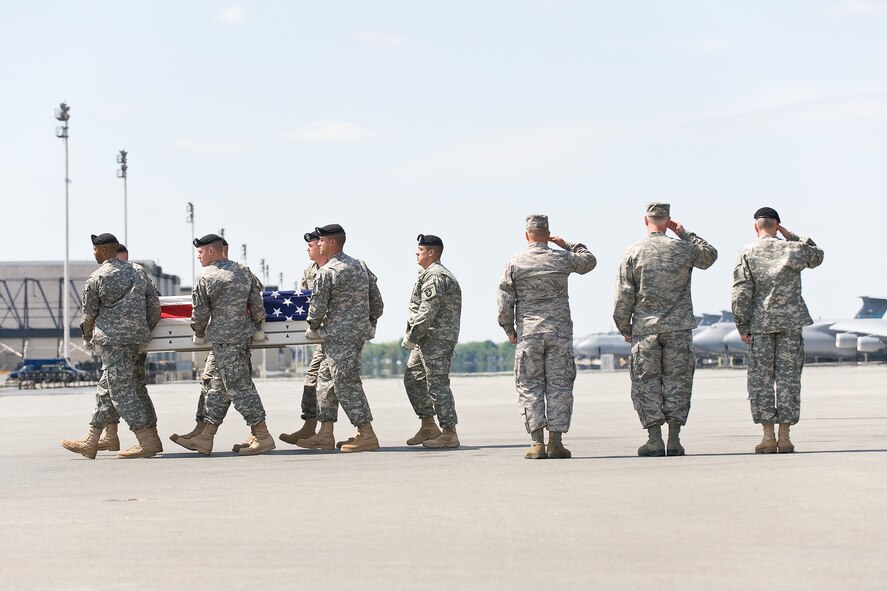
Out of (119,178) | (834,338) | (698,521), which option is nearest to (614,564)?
(698,521)

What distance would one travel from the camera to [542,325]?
11695 millimetres

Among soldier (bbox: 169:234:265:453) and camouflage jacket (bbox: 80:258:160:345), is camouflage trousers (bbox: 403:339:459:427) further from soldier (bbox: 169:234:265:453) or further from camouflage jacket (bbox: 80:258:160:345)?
camouflage jacket (bbox: 80:258:160:345)

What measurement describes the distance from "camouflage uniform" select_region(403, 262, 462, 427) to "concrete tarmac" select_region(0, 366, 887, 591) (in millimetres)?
567

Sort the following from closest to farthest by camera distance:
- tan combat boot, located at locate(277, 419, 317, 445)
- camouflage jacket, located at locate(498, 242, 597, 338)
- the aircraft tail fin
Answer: camouflage jacket, located at locate(498, 242, 597, 338), tan combat boot, located at locate(277, 419, 317, 445), the aircraft tail fin

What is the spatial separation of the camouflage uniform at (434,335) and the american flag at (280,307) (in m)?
1.11

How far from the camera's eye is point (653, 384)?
11.6m

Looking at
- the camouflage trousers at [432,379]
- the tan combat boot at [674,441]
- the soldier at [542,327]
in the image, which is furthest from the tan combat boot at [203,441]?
the tan combat boot at [674,441]

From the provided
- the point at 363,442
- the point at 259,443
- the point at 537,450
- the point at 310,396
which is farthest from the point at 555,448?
the point at 310,396

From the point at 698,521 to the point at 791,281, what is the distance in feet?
16.2

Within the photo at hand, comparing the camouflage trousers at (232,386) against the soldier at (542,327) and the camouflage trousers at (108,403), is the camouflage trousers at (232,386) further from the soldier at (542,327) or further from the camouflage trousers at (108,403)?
the soldier at (542,327)

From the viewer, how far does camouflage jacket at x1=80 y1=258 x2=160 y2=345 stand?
42.1 feet

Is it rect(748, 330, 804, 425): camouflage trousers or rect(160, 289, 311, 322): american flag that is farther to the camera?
rect(160, 289, 311, 322): american flag

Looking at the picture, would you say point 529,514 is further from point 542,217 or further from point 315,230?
point 315,230


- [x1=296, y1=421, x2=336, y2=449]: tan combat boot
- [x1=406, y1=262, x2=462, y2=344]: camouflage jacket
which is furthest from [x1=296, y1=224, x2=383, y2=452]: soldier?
[x1=406, y1=262, x2=462, y2=344]: camouflage jacket
